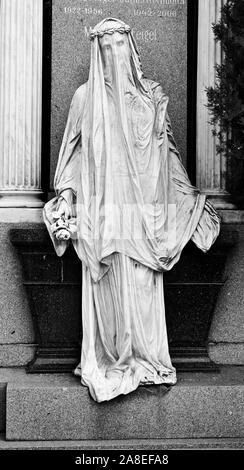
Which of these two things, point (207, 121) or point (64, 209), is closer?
point (64, 209)

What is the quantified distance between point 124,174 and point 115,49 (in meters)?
1.09

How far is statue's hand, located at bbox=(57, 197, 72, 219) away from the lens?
28.7 feet

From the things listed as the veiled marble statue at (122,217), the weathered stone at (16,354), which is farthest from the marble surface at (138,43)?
the weathered stone at (16,354)

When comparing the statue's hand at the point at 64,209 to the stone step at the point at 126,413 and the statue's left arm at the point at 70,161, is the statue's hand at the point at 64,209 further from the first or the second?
the stone step at the point at 126,413

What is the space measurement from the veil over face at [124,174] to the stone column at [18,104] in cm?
56

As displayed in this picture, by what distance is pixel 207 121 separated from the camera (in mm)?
9570

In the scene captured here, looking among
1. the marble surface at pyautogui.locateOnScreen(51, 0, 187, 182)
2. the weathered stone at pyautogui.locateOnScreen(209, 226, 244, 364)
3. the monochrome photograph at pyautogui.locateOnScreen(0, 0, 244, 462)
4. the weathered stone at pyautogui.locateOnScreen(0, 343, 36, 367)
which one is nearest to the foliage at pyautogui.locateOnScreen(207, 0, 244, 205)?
the monochrome photograph at pyautogui.locateOnScreen(0, 0, 244, 462)

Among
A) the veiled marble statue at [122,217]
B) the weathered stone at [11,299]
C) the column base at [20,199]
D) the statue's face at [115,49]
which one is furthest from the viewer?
the column base at [20,199]

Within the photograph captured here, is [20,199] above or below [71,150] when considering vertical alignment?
below

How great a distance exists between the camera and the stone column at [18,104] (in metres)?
9.50

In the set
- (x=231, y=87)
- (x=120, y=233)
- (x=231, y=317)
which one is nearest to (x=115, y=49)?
(x=231, y=87)

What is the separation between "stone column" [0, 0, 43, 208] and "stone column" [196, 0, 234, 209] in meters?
1.55

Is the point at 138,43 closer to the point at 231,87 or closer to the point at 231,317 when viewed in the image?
the point at 231,87
